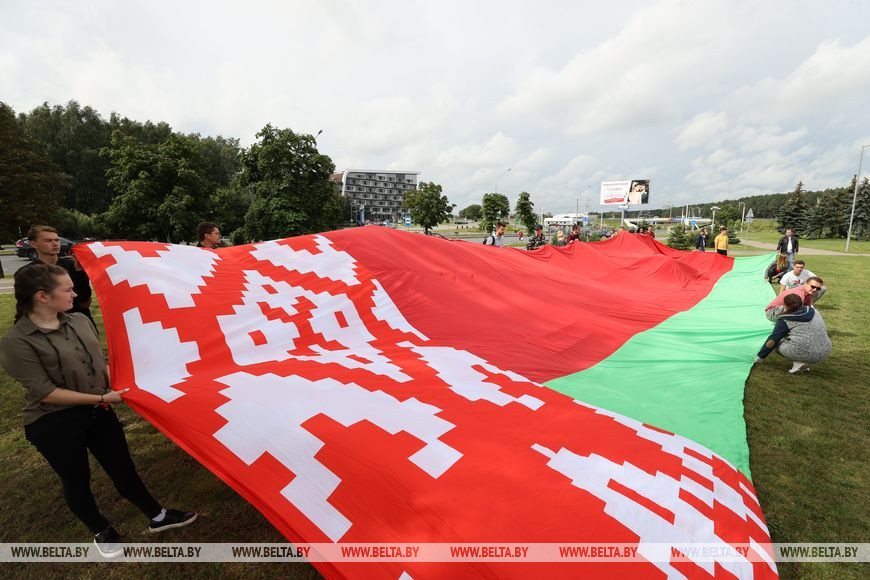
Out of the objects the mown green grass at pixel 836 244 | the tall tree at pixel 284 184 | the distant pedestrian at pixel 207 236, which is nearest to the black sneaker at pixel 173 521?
the distant pedestrian at pixel 207 236

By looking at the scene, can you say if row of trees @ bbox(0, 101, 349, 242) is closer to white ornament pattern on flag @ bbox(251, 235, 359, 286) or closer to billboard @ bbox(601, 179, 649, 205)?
white ornament pattern on flag @ bbox(251, 235, 359, 286)

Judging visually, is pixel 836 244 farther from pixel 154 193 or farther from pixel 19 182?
pixel 19 182

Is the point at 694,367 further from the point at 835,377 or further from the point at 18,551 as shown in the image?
the point at 18,551

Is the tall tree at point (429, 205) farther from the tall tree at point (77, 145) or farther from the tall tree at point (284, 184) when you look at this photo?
the tall tree at point (77, 145)

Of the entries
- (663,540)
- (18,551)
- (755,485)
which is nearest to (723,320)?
(755,485)

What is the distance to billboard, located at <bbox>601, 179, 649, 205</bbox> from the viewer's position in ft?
164

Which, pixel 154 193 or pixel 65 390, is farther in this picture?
pixel 154 193

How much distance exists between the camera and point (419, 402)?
2.59 m

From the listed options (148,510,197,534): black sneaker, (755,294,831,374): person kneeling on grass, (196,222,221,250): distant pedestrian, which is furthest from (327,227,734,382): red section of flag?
(148,510,197,534): black sneaker

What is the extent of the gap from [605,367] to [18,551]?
5.13 metres

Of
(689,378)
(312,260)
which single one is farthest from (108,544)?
(689,378)

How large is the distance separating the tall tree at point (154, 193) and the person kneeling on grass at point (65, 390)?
21.2 meters

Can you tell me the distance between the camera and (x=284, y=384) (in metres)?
2.56

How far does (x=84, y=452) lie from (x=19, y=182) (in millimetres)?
29407
